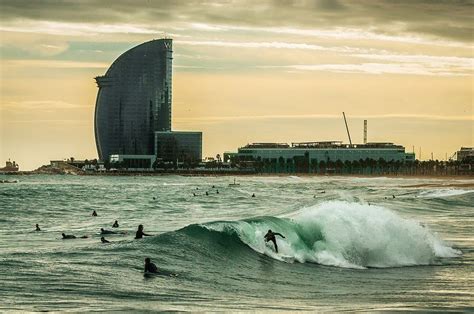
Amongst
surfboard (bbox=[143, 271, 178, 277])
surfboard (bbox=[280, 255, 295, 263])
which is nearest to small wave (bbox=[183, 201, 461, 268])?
surfboard (bbox=[280, 255, 295, 263])

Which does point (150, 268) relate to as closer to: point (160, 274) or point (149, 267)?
point (149, 267)

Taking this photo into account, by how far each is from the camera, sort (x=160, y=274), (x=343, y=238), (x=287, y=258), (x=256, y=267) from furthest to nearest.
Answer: (x=343, y=238) → (x=287, y=258) → (x=256, y=267) → (x=160, y=274)

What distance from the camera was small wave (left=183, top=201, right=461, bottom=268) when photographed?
3488 cm

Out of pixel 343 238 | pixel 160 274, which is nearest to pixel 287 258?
pixel 343 238

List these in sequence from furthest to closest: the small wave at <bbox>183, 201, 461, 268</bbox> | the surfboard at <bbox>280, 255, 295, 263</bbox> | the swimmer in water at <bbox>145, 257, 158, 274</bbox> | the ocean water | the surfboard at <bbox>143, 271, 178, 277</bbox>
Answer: the small wave at <bbox>183, 201, 461, 268</bbox>
the surfboard at <bbox>280, 255, 295, 263</bbox>
the swimmer in water at <bbox>145, 257, 158, 274</bbox>
the surfboard at <bbox>143, 271, 178, 277</bbox>
the ocean water

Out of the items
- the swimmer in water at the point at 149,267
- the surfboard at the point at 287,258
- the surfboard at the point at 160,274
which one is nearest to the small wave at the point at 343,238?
the surfboard at the point at 287,258

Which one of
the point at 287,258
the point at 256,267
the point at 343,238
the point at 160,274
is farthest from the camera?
the point at 343,238

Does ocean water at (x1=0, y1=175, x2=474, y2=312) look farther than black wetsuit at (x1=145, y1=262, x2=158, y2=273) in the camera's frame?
No

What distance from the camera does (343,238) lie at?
36.5 m

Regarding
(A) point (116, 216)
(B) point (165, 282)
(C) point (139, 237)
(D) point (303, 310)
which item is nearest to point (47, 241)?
(C) point (139, 237)

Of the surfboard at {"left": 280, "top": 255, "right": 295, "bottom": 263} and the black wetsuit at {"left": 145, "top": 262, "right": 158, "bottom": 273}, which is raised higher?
the black wetsuit at {"left": 145, "top": 262, "right": 158, "bottom": 273}

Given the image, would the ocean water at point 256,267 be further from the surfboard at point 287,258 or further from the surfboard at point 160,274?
the surfboard at point 160,274

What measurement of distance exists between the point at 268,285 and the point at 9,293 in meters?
7.39

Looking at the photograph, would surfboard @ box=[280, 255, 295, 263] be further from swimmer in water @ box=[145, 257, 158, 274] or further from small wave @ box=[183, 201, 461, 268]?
swimmer in water @ box=[145, 257, 158, 274]
